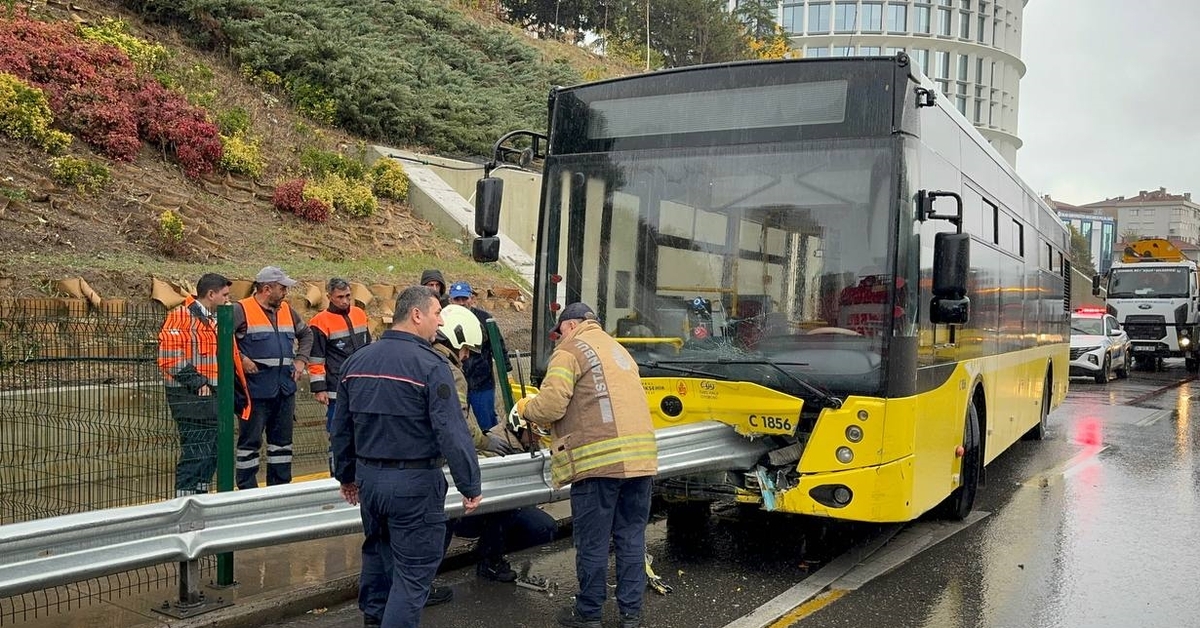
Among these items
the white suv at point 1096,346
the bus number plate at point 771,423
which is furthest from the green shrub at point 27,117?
the white suv at point 1096,346

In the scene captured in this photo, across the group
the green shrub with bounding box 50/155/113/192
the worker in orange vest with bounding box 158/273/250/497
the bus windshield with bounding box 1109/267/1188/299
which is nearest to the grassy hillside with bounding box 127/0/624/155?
the green shrub with bounding box 50/155/113/192

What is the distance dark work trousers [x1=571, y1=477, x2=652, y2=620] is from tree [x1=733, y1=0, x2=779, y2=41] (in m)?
47.6

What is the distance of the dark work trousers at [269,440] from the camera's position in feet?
22.5

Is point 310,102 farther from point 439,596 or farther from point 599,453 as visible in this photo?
point 599,453

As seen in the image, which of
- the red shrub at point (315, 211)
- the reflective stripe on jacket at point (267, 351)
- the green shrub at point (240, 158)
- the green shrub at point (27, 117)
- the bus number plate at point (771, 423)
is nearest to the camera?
the bus number plate at point (771, 423)

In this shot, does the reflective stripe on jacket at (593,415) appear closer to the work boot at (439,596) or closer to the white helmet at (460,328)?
the work boot at (439,596)

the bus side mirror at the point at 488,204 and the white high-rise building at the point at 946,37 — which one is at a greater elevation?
the white high-rise building at the point at 946,37

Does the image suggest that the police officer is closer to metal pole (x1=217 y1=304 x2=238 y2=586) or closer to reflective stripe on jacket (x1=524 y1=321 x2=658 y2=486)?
reflective stripe on jacket (x1=524 y1=321 x2=658 y2=486)

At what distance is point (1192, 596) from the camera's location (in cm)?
621

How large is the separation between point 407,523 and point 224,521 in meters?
1.09

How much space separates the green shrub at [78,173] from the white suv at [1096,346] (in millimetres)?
19371

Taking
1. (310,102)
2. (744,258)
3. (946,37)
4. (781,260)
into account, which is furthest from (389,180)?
(946,37)

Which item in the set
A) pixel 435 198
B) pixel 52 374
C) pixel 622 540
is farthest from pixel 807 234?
pixel 435 198

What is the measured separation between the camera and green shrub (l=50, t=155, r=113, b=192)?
11.9m
